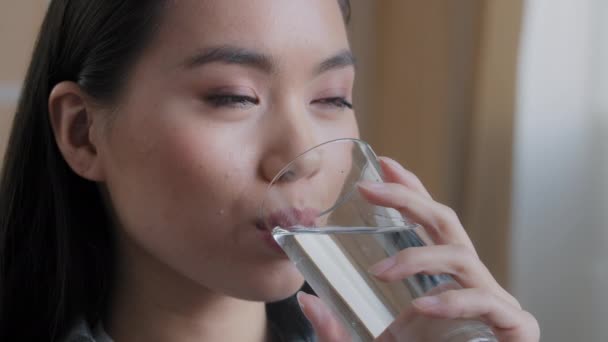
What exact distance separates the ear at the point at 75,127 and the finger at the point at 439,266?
439mm

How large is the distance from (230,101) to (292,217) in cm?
21

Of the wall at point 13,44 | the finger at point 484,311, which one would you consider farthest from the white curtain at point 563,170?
the wall at point 13,44

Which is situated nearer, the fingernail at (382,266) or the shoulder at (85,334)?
the fingernail at (382,266)

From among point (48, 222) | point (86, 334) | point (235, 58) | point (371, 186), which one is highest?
point (235, 58)

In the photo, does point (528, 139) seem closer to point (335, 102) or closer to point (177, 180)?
point (335, 102)

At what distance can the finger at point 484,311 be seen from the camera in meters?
0.66

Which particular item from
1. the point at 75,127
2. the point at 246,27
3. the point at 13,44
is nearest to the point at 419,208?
the point at 246,27

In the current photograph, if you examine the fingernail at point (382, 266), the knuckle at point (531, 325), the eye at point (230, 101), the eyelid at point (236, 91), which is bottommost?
the knuckle at point (531, 325)

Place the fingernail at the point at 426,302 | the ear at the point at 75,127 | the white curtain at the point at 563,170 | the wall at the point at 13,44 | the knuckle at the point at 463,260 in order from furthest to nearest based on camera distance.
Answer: the wall at the point at 13,44 → the white curtain at the point at 563,170 → the ear at the point at 75,127 → the knuckle at the point at 463,260 → the fingernail at the point at 426,302

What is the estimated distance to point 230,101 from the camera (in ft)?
2.85

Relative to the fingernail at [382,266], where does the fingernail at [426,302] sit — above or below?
below

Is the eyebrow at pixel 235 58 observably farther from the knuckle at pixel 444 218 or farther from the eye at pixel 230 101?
the knuckle at pixel 444 218

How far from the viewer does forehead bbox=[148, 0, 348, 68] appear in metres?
0.86

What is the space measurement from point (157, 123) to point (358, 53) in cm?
95
